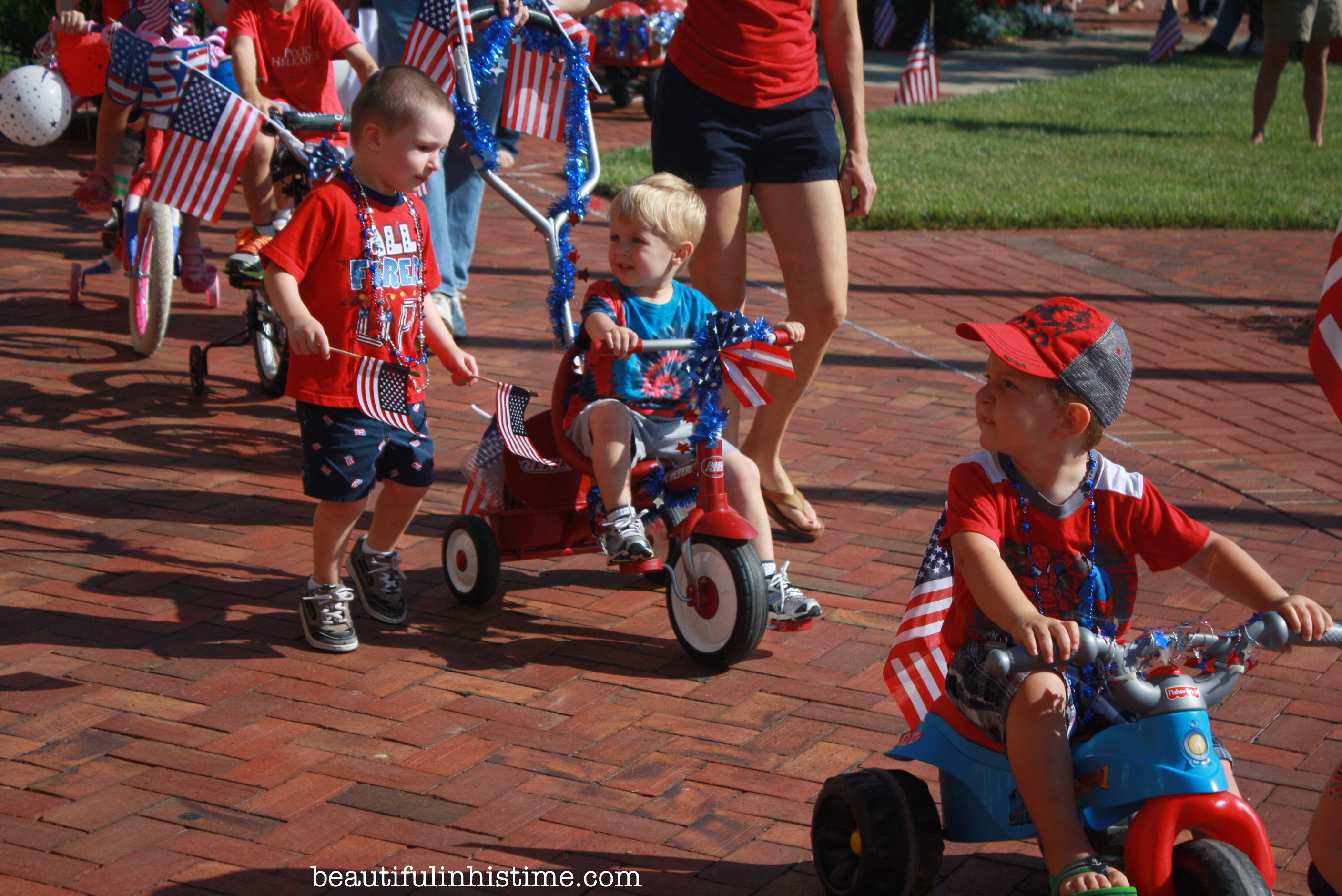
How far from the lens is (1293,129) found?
1356cm

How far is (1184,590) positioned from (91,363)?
470 cm

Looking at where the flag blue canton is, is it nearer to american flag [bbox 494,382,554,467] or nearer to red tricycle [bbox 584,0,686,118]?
american flag [bbox 494,382,554,467]

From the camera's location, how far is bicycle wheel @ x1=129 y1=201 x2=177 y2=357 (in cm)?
589

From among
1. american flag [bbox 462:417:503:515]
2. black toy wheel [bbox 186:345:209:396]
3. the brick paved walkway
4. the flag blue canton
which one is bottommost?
the brick paved walkway

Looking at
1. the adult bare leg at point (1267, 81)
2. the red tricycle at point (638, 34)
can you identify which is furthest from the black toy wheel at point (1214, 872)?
the red tricycle at point (638, 34)

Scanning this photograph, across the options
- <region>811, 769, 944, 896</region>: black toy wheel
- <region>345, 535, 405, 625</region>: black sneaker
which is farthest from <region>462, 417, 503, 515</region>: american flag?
<region>811, 769, 944, 896</region>: black toy wheel

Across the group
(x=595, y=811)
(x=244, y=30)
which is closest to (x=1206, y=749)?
(x=595, y=811)

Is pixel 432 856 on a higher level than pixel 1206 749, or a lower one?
lower

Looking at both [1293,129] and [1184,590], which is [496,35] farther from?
[1293,129]

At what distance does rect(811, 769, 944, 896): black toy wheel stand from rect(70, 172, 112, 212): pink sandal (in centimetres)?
554

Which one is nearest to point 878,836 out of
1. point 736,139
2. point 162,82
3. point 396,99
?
point 396,99

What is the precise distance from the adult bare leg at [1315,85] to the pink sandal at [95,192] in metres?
9.92

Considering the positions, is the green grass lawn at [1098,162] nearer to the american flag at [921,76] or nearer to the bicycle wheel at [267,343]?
the american flag at [921,76]

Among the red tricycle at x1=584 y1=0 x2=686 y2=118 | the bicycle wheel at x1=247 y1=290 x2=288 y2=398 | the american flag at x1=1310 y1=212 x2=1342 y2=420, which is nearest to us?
the american flag at x1=1310 y1=212 x2=1342 y2=420
